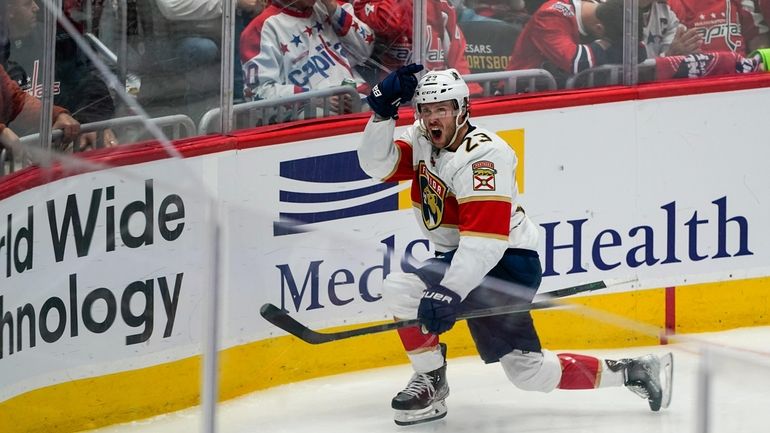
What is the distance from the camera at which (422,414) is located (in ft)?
11.9

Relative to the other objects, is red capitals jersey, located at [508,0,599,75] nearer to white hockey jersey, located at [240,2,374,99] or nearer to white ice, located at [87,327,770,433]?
white hockey jersey, located at [240,2,374,99]

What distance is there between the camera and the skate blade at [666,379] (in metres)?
2.44

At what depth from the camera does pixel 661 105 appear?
4.84 meters

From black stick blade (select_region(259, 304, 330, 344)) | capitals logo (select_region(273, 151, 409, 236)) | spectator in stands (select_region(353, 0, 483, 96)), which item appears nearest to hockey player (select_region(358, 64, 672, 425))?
black stick blade (select_region(259, 304, 330, 344))

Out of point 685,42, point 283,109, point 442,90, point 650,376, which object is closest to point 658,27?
point 685,42

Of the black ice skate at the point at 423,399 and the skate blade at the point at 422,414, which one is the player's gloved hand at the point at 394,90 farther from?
the skate blade at the point at 422,414

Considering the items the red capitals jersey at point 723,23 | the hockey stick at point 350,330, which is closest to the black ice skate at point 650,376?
the hockey stick at point 350,330

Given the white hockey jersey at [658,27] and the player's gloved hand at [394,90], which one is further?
the white hockey jersey at [658,27]

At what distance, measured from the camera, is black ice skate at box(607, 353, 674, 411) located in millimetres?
2496

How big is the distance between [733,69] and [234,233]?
2934 mm

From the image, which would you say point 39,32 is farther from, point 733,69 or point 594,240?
point 733,69

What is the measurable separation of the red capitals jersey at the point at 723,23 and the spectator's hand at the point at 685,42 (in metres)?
0.02

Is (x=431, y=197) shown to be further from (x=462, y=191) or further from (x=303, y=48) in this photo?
(x=303, y=48)

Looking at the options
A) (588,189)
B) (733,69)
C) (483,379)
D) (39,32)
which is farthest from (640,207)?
(39,32)
